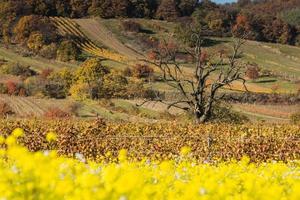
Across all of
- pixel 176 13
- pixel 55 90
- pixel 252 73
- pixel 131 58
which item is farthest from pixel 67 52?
pixel 176 13

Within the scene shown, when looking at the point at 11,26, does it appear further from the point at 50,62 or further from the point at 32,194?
the point at 32,194

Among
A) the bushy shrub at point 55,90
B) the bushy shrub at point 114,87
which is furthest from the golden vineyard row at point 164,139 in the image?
the bushy shrub at point 55,90

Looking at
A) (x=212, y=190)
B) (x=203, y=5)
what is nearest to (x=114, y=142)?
(x=212, y=190)

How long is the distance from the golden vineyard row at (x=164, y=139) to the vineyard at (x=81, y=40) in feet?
221

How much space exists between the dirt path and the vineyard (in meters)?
1.42

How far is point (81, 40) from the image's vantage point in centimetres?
10456

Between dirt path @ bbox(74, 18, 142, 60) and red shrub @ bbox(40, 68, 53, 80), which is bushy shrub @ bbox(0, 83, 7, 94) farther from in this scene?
dirt path @ bbox(74, 18, 142, 60)

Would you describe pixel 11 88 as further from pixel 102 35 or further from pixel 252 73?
pixel 102 35

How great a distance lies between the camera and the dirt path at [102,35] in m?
102

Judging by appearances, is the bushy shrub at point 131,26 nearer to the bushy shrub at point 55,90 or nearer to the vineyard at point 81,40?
the vineyard at point 81,40

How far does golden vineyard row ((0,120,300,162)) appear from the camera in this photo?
23.6 meters

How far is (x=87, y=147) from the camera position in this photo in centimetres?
2419

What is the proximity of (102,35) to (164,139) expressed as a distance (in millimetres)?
87533

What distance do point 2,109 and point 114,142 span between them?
2683 cm
